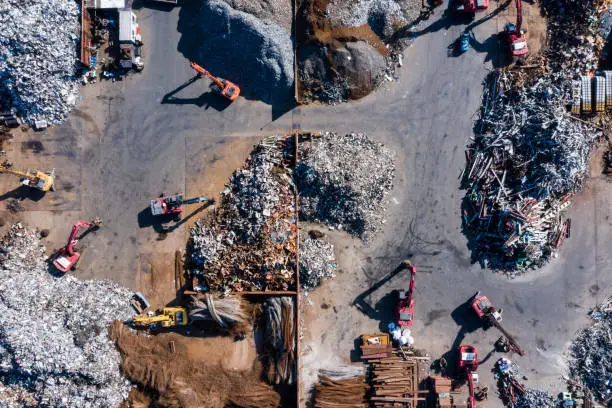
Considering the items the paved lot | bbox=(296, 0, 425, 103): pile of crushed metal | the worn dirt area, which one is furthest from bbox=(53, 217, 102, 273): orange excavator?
the worn dirt area

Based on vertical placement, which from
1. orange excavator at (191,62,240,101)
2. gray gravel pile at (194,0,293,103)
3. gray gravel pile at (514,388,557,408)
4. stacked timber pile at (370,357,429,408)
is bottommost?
gray gravel pile at (514,388,557,408)

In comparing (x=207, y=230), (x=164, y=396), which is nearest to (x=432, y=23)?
(x=207, y=230)

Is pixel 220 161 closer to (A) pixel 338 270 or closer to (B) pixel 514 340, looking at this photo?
(A) pixel 338 270

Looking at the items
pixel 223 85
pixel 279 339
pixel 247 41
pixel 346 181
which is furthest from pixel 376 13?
pixel 279 339

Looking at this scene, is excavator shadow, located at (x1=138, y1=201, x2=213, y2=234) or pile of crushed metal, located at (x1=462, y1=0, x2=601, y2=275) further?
excavator shadow, located at (x1=138, y1=201, x2=213, y2=234)

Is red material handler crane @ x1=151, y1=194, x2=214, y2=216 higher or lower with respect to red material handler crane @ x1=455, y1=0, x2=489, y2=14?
lower

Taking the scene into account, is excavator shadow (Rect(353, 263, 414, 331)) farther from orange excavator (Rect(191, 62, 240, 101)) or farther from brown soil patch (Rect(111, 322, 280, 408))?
orange excavator (Rect(191, 62, 240, 101))

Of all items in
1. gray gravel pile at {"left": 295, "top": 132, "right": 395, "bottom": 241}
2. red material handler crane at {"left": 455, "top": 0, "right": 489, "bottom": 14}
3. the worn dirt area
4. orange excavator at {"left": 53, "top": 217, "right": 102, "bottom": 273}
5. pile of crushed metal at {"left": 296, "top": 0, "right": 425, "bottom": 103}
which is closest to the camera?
gray gravel pile at {"left": 295, "top": 132, "right": 395, "bottom": 241}
